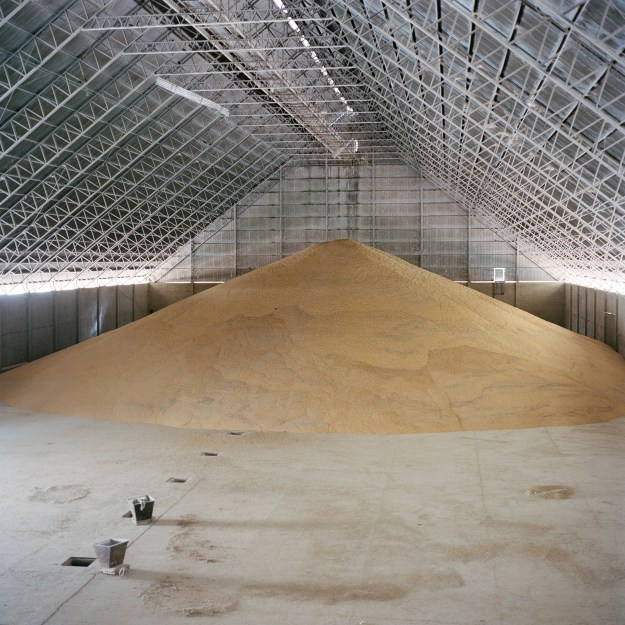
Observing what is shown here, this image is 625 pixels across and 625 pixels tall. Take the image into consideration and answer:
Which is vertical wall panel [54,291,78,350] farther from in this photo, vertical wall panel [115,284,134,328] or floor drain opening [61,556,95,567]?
floor drain opening [61,556,95,567]

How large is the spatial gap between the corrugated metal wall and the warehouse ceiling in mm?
1315

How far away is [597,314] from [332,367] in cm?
1865

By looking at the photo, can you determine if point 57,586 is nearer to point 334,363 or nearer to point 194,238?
point 334,363

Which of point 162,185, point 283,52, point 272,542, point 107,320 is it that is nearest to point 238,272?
point 107,320

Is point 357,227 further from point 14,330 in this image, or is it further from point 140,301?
point 14,330

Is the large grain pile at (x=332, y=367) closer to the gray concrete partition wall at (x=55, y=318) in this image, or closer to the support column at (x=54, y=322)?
the gray concrete partition wall at (x=55, y=318)

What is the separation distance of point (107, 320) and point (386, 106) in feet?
63.8

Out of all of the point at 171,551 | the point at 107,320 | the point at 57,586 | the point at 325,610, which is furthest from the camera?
the point at 107,320

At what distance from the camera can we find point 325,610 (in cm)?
1000

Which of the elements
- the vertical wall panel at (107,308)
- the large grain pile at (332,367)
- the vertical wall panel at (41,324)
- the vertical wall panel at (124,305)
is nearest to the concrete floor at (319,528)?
the large grain pile at (332,367)

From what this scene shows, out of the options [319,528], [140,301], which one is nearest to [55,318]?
[140,301]

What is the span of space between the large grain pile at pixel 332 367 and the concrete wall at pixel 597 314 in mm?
2669

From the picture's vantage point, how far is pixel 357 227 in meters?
46.5

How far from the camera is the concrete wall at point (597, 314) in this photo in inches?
1251
